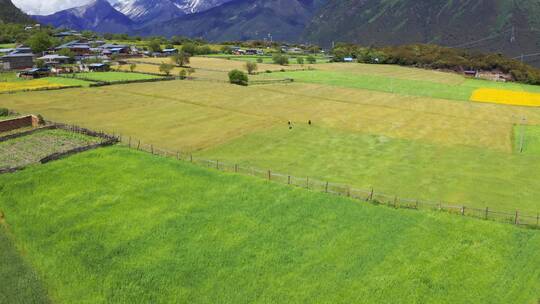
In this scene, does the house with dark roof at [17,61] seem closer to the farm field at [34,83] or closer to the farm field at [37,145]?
the farm field at [34,83]

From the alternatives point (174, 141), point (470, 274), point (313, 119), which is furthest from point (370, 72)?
point (470, 274)

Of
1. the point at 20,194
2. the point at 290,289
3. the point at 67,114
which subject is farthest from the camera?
the point at 67,114

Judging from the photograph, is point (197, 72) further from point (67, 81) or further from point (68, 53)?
point (68, 53)

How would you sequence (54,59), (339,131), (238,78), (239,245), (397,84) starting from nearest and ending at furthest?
(239,245), (339,131), (238,78), (397,84), (54,59)

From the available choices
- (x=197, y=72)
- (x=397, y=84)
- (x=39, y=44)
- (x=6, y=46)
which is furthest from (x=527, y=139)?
(x=6, y=46)

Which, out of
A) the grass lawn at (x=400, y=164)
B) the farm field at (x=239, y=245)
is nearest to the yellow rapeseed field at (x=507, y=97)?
the grass lawn at (x=400, y=164)

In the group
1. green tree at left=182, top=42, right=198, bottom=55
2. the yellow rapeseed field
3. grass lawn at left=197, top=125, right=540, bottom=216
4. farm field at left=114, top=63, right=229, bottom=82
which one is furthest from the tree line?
grass lawn at left=197, top=125, right=540, bottom=216

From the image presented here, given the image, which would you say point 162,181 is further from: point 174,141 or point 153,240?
point 174,141
